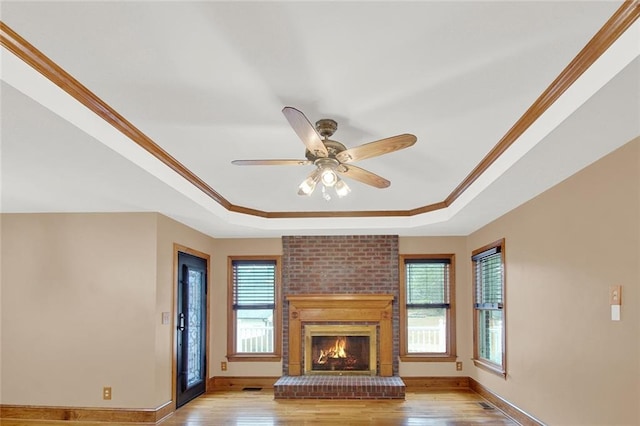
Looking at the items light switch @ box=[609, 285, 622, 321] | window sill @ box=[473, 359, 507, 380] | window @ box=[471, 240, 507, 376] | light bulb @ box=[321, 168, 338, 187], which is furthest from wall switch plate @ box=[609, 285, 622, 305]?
window sill @ box=[473, 359, 507, 380]

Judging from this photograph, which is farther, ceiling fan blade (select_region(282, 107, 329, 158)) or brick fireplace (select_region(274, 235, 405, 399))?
brick fireplace (select_region(274, 235, 405, 399))

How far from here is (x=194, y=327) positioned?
704 cm

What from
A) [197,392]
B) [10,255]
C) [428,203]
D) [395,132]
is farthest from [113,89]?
[197,392]

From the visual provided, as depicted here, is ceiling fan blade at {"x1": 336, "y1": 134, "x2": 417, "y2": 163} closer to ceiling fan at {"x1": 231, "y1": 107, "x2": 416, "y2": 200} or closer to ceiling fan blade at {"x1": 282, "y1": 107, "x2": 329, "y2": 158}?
ceiling fan at {"x1": 231, "y1": 107, "x2": 416, "y2": 200}

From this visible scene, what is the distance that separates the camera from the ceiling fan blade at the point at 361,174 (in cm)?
371

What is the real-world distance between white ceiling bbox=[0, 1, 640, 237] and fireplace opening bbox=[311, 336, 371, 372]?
3.65 meters

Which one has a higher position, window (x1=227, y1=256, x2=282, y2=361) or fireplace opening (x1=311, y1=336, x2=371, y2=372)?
window (x1=227, y1=256, x2=282, y2=361)

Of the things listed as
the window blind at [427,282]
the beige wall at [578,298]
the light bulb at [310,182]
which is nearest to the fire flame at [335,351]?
the window blind at [427,282]

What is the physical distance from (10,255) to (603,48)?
5917mm

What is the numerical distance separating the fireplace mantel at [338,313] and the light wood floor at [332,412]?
77 centimetres

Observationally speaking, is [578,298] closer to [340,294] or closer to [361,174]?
[361,174]

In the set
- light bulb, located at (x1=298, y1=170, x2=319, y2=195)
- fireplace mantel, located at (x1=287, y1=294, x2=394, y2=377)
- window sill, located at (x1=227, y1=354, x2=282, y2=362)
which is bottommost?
window sill, located at (x1=227, y1=354, x2=282, y2=362)

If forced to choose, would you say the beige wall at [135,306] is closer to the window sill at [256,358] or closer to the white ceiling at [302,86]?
the white ceiling at [302,86]

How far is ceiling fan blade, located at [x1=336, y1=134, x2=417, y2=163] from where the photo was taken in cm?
304
